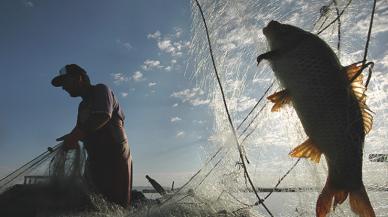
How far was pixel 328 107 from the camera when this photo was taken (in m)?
2.51

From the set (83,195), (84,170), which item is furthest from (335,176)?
(84,170)

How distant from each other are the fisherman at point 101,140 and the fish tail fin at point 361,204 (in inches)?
128

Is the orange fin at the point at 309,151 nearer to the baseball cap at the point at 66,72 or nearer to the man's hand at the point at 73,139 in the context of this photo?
the man's hand at the point at 73,139

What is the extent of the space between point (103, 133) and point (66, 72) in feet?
3.69

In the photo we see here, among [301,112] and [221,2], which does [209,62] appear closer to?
[221,2]

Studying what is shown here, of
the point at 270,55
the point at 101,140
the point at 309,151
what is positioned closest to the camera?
the point at 270,55

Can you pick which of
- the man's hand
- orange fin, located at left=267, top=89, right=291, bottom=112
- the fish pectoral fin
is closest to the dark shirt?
the man's hand

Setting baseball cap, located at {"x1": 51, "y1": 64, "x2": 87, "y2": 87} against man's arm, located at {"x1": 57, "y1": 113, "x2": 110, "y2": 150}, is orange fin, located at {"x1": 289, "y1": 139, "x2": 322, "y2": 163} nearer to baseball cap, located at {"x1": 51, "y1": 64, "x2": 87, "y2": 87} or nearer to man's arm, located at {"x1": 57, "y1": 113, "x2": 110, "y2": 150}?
man's arm, located at {"x1": 57, "y1": 113, "x2": 110, "y2": 150}

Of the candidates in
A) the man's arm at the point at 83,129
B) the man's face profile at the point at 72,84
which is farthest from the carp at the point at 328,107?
the man's face profile at the point at 72,84

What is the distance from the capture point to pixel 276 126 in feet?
16.3

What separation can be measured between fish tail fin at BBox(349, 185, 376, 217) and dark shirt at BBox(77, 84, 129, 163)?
10.7 feet

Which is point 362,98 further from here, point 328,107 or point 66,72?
point 66,72

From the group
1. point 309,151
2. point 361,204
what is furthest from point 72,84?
point 361,204

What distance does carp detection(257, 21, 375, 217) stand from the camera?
8.21 ft
